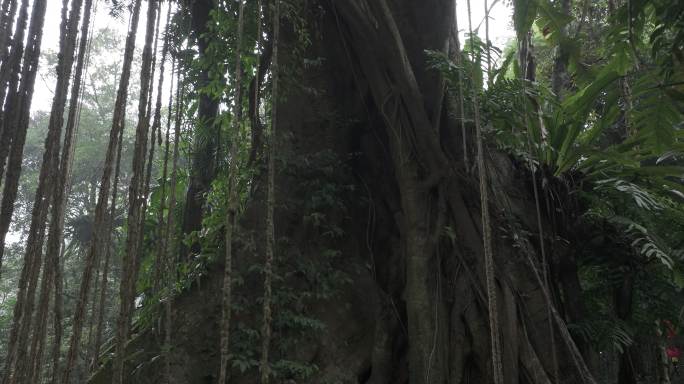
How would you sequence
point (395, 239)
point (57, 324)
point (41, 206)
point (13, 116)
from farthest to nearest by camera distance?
point (395, 239) → point (13, 116) → point (41, 206) → point (57, 324)

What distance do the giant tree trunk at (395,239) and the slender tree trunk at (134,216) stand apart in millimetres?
772

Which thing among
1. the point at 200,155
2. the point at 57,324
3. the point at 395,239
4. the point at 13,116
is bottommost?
the point at 57,324

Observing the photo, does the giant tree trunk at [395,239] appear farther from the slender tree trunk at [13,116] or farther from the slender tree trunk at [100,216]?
the slender tree trunk at [13,116]

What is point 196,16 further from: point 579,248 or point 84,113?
point 84,113

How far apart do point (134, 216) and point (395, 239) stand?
5.91 feet

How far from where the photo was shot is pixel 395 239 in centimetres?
343

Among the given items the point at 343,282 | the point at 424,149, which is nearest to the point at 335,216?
the point at 343,282

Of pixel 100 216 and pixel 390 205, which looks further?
pixel 390 205

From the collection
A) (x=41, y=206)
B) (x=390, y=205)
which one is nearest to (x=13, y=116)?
(x=41, y=206)

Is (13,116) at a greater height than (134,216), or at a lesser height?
greater

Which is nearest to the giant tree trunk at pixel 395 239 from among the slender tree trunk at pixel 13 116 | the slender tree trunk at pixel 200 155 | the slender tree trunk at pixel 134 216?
the slender tree trunk at pixel 200 155

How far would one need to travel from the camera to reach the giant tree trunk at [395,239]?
2742 mm

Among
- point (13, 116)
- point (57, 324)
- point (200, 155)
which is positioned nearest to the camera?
point (57, 324)

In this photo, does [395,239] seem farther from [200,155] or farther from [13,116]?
[13,116]
